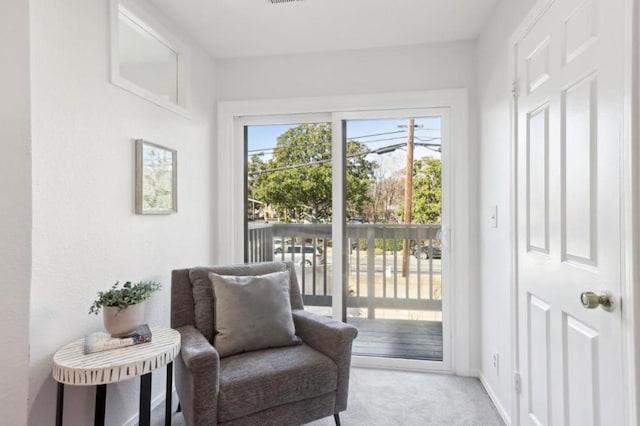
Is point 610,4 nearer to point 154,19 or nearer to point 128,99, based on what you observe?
point 128,99

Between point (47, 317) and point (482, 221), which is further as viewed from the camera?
point (482, 221)

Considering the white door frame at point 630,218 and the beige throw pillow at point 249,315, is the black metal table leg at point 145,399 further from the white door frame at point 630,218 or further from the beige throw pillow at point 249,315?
the white door frame at point 630,218

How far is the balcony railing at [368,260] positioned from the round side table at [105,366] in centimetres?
151

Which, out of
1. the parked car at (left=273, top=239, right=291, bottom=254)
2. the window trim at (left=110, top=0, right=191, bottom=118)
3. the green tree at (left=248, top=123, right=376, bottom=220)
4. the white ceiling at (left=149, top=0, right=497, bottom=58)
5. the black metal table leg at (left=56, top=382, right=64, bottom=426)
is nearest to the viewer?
the black metal table leg at (left=56, top=382, right=64, bottom=426)

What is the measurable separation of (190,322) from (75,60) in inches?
57.1

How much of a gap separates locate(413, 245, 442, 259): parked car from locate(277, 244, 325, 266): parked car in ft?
2.52

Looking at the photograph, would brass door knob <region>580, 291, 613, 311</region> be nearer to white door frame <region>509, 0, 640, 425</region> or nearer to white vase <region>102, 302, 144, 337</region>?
white door frame <region>509, 0, 640, 425</region>

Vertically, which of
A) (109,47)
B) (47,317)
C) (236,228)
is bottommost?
(47,317)

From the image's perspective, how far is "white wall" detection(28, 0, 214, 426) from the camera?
152 centimetres

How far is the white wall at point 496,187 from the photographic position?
2057 millimetres

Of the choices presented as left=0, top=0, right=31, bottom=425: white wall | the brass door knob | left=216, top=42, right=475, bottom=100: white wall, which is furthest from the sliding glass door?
left=0, top=0, right=31, bottom=425: white wall

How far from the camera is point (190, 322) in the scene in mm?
2127

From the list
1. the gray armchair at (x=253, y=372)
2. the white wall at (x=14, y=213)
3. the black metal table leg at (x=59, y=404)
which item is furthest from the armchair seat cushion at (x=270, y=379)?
the white wall at (x=14, y=213)

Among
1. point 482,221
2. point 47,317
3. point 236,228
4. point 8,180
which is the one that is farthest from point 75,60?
point 482,221
